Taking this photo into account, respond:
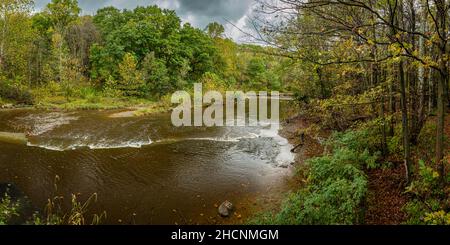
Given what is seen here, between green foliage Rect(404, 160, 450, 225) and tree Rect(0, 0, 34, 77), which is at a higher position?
tree Rect(0, 0, 34, 77)

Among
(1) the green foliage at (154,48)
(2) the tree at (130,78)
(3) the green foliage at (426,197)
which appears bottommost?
(3) the green foliage at (426,197)

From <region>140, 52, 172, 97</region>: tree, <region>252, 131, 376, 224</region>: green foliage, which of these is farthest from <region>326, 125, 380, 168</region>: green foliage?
<region>140, 52, 172, 97</region>: tree

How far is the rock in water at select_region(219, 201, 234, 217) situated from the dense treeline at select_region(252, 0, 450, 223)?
341 cm

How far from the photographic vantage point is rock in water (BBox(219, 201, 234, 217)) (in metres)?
6.94

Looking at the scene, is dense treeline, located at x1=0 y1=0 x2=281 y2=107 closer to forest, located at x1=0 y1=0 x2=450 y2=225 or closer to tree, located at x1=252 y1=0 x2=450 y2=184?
forest, located at x1=0 y1=0 x2=450 y2=225

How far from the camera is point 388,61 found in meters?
4.23

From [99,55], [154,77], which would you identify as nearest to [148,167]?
[154,77]

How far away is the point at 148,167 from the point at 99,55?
30.3m

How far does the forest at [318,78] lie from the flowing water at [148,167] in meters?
1.51

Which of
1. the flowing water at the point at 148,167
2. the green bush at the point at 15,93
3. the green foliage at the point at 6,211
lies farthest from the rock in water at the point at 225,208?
the green bush at the point at 15,93

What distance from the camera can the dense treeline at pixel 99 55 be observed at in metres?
26.2

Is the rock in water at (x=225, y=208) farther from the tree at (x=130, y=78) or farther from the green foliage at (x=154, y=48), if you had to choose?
the green foliage at (x=154, y=48)

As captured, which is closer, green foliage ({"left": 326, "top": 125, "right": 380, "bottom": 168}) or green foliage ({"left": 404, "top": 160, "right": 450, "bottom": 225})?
green foliage ({"left": 404, "top": 160, "right": 450, "bottom": 225})
